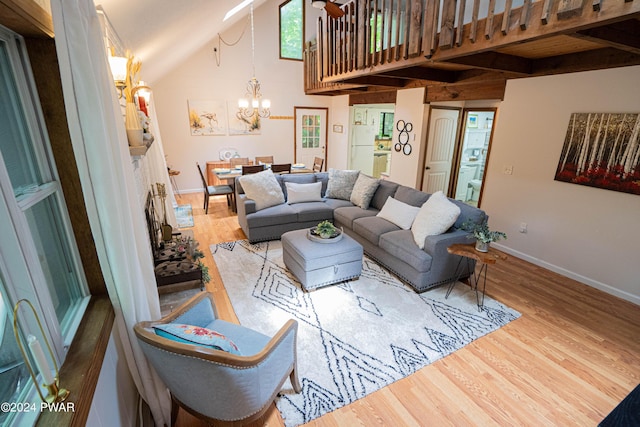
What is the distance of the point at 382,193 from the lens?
4.28 meters

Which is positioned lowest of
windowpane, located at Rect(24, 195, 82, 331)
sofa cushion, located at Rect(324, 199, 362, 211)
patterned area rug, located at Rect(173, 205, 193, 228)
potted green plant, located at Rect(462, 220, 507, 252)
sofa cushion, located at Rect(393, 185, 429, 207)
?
patterned area rug, located at Rect(173, 205, 193, 228)

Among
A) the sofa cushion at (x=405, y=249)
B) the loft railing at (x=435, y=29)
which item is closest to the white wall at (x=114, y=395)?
the sofa cushion at (x=405, y=249)

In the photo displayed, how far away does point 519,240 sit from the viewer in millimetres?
3912

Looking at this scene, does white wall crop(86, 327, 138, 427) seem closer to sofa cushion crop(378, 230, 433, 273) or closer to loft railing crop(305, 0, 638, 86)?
sofa cushion crop(378, 230, 433, 273)

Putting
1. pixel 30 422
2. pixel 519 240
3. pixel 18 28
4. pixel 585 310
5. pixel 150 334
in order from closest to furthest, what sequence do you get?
pixel 30 422 < pixel 18 28 < pixel 150 334 < pixel 585 310 < pixel 519 240

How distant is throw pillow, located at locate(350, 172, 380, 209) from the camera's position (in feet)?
14.1

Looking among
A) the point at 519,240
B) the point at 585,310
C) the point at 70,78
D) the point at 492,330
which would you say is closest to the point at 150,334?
the point at 70,78

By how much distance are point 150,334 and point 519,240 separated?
14.0ft

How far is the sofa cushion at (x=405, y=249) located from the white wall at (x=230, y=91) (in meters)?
5.00

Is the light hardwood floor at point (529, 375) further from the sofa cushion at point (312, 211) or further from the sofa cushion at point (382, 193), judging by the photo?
the sofa cushion at point (382, 193)

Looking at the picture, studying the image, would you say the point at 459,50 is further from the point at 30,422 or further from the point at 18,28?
the point at 30,422

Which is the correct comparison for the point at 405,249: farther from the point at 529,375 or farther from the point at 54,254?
the point at 54,254

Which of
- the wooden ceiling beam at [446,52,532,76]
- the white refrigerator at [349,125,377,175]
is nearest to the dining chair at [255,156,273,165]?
the white refrigerator at [349,125,377,175]

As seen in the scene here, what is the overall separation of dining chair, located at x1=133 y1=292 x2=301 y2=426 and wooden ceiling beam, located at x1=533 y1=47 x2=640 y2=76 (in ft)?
12.6
